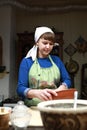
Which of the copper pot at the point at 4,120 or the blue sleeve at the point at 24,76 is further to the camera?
the blue sleeve at the point at 24,76

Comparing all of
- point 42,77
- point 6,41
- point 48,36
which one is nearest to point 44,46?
point 48,36

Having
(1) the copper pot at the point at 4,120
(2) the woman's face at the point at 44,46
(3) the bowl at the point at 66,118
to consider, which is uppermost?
(2) the woman's face at the point at 44,46

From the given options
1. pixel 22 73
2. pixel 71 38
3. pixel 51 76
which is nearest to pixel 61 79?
pixel 51 76

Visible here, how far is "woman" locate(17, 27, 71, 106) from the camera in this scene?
1.64 meters

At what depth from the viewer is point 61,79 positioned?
5.85 feet

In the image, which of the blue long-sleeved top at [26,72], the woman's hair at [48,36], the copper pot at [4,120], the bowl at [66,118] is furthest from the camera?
the woman's hair at [48,36]

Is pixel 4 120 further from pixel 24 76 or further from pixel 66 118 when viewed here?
pixel 24 76

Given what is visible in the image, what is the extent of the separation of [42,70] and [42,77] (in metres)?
0.05

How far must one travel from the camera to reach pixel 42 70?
1.71 metres

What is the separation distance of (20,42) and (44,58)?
118 inches

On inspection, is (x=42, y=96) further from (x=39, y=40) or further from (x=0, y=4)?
(x=0, y=4)

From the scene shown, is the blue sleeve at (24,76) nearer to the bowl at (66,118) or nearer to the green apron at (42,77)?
the green apron at (42,77)

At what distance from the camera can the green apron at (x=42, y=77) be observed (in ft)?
5.42

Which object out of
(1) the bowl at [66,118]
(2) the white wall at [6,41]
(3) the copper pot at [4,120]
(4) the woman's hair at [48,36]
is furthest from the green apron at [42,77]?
(2) the white wall at [6,41]
